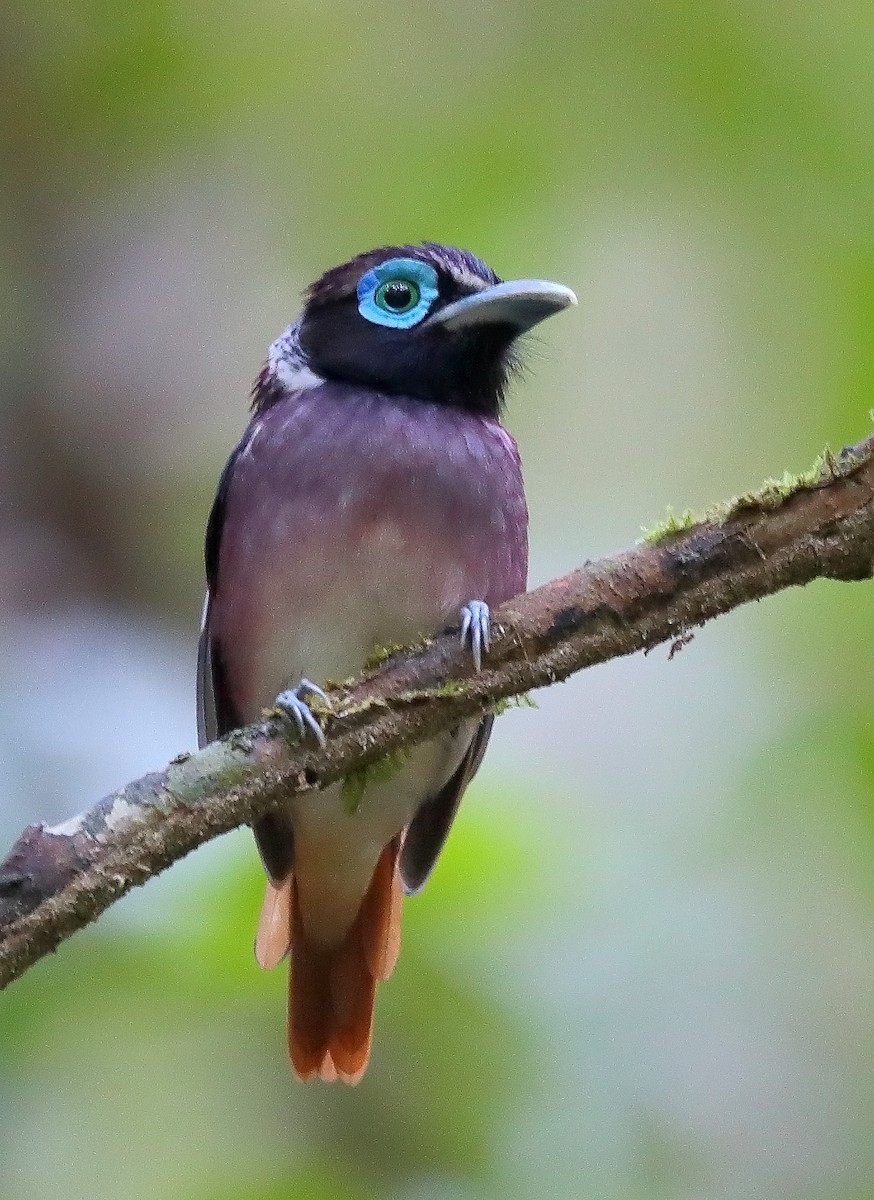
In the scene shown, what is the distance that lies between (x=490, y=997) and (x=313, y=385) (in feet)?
4.24

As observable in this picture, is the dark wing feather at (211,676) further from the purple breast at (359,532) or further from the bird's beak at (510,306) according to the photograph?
the bird's beak at (510,306)

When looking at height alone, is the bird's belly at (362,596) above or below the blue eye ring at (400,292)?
below

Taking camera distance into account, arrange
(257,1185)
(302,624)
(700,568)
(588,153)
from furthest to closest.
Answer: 1. (588,153)
2. (257,1185)
3. (302,624)
4. (700,568)

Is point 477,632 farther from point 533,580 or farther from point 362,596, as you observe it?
point 533,580

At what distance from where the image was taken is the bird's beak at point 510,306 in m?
2.69

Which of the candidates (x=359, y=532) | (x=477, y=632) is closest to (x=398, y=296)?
(x=359, y=532)

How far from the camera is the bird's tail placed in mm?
3037

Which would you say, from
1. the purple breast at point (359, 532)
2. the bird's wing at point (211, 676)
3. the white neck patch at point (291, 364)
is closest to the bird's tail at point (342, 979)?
the bird's wing at point (211, 676)

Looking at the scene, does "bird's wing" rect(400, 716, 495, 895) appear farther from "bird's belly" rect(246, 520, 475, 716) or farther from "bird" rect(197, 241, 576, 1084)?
"bird's belly" rect(246, 520, 475, 716)

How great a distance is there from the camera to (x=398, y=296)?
2.90 m

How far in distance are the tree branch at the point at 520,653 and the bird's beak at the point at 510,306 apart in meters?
0.76

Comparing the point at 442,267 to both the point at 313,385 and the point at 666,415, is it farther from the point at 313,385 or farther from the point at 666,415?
the point at 666,415

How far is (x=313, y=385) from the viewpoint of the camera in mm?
2918

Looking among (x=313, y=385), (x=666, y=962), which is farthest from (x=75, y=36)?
(x=666, y=962)
